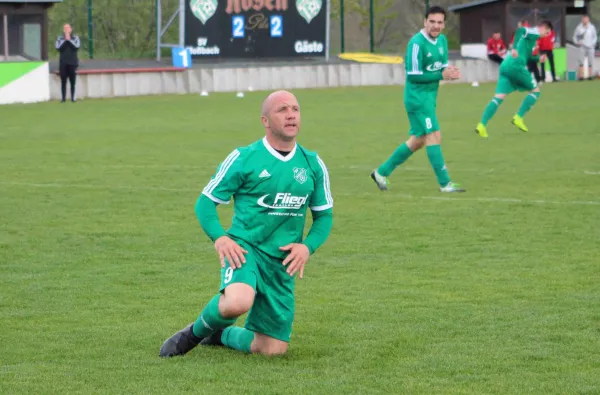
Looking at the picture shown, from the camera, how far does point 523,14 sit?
41.8 metres

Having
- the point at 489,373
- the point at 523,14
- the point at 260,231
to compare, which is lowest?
the point at 489,373

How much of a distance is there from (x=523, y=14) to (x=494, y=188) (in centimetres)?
3024

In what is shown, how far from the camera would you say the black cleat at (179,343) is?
575cm

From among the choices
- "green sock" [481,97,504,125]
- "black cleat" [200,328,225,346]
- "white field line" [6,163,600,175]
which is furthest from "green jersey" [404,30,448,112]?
"black cleat" [200,328,225,346]

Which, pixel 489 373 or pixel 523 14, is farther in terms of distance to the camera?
pixel 523 14

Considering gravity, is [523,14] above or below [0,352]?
above

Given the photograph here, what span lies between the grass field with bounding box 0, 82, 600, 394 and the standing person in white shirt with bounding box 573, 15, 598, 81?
21876 mm

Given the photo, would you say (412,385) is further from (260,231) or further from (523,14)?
(523,14)

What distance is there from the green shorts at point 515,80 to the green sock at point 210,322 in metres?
13.3

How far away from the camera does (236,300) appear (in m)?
5.49

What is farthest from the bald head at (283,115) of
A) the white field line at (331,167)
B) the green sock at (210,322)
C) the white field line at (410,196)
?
the white field line at (331,167)

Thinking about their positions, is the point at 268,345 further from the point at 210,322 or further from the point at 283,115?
the point at 283,115

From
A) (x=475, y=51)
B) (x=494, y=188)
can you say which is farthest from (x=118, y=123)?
(x=475, y=51)

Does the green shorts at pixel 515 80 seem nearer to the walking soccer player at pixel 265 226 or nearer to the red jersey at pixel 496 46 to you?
the walking soccer player at pixel 265 226
